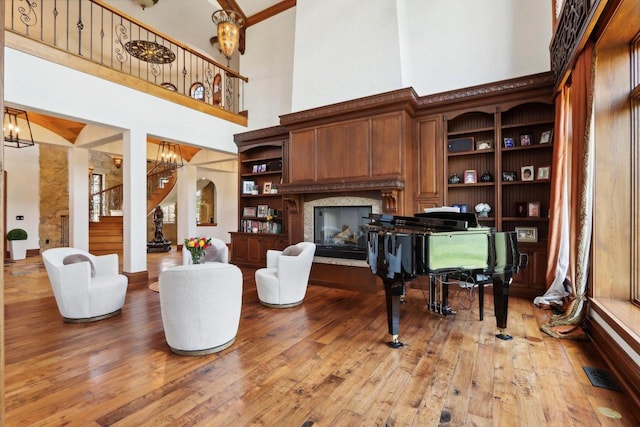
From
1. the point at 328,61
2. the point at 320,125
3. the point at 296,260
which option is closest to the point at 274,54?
the point at 328,61

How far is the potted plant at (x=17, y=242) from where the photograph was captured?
24.7ft

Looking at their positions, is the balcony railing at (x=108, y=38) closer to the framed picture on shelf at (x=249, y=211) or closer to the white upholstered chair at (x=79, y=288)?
the framed picture on shelf at (x=249, y=211)

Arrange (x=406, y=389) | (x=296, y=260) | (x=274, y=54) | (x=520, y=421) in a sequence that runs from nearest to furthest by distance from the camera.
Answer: (x=520, y=421) → (x=406, y=389) → (x=296, y=260) → (x=274, y=54)

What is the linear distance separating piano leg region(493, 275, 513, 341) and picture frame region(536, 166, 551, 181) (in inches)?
86.9

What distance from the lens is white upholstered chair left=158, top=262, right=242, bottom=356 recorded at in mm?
2721

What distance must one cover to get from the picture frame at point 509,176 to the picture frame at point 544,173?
0.29 metres

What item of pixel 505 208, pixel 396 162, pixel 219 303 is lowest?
pixel 219 303

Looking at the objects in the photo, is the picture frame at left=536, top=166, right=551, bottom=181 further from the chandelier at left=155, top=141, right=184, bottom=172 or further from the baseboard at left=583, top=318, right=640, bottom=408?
the chandelier at left=155, top=141, right=184, bottom=172

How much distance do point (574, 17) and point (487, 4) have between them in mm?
1928

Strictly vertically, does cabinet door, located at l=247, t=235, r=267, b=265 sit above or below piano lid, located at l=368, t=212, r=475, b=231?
below

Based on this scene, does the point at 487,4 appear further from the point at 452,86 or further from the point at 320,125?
the point at 320,125

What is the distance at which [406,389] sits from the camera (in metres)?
2.32

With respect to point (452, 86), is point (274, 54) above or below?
above

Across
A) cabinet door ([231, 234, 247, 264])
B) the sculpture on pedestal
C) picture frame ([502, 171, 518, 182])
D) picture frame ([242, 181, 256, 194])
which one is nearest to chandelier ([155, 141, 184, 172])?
picture frame ([242, 181, 256, 194])
